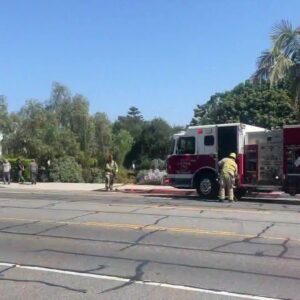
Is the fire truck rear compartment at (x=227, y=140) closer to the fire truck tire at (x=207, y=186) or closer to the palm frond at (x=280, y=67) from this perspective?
the fire truck tire at (x=207, y=186)

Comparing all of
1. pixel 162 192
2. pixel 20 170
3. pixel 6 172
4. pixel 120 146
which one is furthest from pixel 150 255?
pixel 120 146

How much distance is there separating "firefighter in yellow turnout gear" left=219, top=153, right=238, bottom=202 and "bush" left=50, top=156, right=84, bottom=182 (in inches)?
680

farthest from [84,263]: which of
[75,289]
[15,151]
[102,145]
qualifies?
[102,145]

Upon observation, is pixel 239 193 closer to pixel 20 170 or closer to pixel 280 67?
pixel 280 67

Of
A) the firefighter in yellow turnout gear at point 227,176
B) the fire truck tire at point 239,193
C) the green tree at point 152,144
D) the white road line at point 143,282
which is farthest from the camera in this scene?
the green tree at point 152,144

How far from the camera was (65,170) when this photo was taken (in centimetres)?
3556

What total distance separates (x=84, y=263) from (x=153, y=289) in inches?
73.4

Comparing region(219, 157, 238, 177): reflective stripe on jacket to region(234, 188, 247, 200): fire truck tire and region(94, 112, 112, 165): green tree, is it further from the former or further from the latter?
region(94, 112, 112, 165): green tree

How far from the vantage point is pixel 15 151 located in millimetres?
39281

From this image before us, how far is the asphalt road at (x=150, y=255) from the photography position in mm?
6969

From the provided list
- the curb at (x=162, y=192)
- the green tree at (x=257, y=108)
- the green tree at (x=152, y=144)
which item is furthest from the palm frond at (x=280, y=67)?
the green tree at (x=152, y=144)

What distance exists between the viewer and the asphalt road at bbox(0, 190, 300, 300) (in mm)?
6969

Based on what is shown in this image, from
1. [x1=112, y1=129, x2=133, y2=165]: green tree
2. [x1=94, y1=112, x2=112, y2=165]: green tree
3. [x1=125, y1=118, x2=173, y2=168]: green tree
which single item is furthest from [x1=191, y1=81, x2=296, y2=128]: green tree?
[x1=125, y1=118, x2=173, y2=168]: green tree

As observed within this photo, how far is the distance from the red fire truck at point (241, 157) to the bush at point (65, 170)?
14.1 metres
